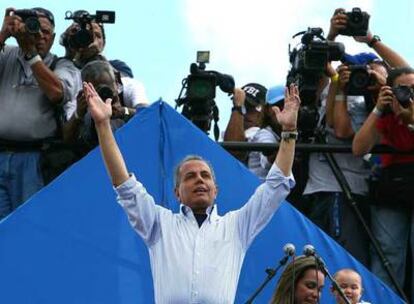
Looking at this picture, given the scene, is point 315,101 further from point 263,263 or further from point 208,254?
point 208,254

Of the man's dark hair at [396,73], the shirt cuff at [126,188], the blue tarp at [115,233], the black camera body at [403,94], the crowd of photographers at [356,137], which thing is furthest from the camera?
the man's dark hair at [396,73]

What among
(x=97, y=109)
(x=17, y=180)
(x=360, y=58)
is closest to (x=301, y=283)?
(x=97, y=109)

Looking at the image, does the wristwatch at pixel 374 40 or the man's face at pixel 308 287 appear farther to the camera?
the wristwatch at pixel 374 40

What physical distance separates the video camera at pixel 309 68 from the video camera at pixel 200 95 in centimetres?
54

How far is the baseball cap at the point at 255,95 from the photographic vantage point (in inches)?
410

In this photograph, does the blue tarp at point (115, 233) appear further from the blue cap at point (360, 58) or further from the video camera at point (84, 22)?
the blue cap at point (360, 58)

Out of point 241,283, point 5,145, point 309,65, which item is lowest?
point 241,283

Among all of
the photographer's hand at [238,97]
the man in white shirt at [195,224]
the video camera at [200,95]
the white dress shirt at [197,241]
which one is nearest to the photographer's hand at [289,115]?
the man in white shirt at [195,224]

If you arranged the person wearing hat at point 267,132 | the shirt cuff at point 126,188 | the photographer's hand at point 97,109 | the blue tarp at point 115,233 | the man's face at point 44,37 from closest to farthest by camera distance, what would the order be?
the shirt cuff at point 126,188, the photographer's hand at point 97,109, the blue tarp at point 115,233, the man's face at point 44,37, the person wearing hat at point 267,132

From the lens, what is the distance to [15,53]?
9531mm

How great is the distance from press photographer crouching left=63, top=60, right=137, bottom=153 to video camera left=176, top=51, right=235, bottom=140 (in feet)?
1.28

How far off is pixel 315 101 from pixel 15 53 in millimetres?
2068

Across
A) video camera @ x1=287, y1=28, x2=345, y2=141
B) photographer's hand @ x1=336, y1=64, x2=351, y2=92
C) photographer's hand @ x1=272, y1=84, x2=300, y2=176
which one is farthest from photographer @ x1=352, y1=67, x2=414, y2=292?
photographer's hand @ x1=272, y1=84, x2=300, y2=176

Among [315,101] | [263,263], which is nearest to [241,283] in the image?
[263,263]
